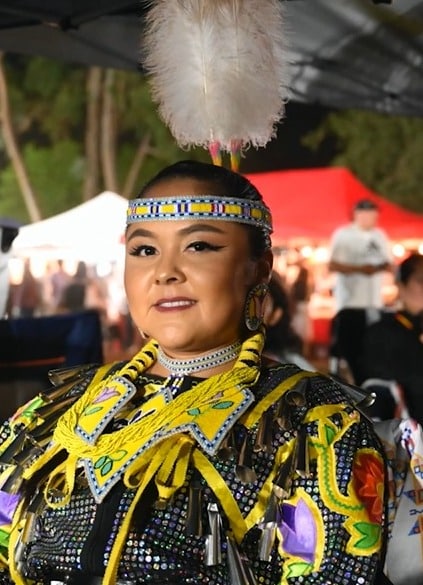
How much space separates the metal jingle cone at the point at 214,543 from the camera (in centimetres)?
168

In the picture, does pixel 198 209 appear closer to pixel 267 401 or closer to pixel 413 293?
pixel 267 401

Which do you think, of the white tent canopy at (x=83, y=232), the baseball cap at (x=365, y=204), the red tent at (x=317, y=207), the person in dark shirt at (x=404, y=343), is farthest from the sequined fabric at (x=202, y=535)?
the red tent at (x=317, y=207)

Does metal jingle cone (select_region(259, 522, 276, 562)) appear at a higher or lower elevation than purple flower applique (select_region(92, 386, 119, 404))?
lower

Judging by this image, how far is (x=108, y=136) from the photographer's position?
1127 centimetres

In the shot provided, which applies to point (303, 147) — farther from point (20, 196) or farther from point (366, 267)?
point (20, 196)

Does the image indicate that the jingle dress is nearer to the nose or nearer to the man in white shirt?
the nose

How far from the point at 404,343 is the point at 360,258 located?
393 cm

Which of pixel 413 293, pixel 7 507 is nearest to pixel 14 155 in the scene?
pixel 413 293

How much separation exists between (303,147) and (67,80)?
122 inches

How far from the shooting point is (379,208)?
8266 mm

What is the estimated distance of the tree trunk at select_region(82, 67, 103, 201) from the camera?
11125 millimetres

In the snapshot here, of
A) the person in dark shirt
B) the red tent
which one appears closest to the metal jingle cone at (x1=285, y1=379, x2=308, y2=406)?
the person in dark shirt

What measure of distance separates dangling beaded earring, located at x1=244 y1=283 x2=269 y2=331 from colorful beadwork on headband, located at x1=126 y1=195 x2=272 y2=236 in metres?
0.12

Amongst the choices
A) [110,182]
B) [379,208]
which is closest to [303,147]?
[379,208]
